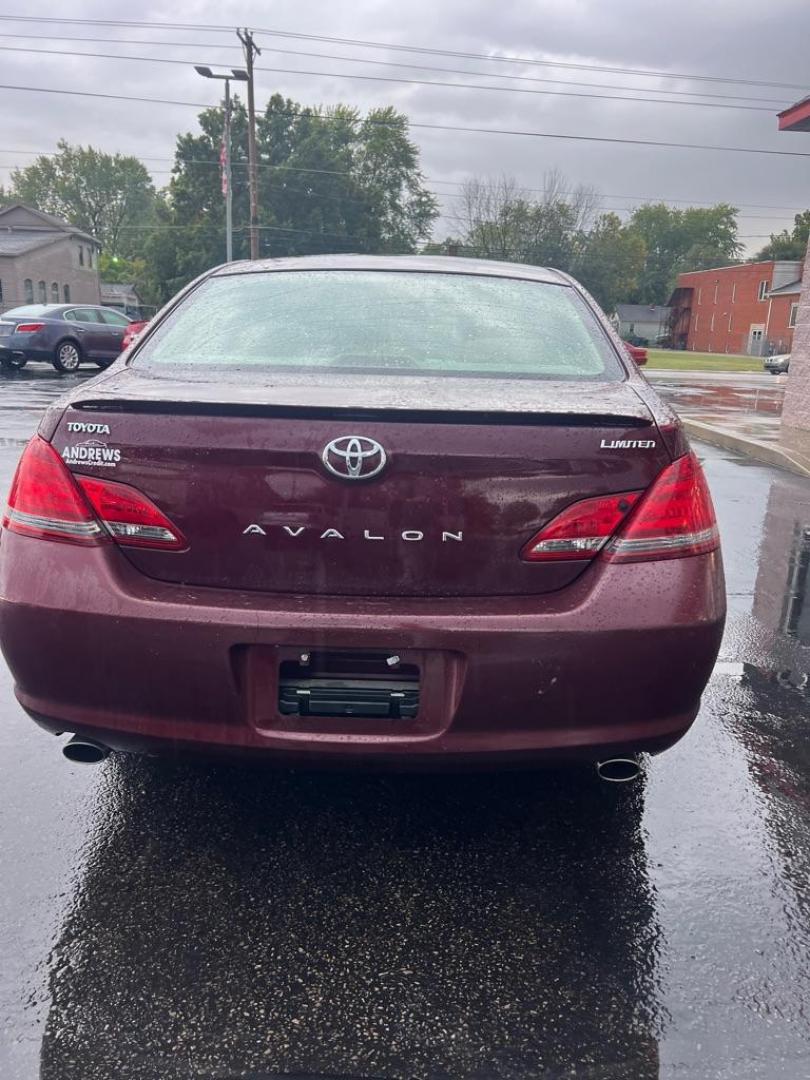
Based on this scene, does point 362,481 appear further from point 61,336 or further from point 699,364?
point 699,364

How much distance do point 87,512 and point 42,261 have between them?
64.7 meters

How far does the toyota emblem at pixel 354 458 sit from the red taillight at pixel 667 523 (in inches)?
23.2

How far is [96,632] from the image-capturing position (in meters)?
2.20

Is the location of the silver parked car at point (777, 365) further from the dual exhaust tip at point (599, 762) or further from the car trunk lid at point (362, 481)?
the car trunk lid at point (362, 481)

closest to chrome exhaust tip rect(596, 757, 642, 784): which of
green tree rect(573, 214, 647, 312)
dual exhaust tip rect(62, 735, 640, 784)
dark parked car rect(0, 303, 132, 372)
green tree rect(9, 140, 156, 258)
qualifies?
dual exhaust tip rect(62, 735, 640, 784)

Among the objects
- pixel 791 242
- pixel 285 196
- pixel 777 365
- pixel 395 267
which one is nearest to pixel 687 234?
pixel 791 242

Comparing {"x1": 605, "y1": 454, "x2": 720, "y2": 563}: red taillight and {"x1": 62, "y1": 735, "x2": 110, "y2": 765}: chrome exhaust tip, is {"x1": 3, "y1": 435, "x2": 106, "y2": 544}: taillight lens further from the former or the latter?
{"x1": 605, "y1": 454, "x2": 720, "y2": 563}: red taillight

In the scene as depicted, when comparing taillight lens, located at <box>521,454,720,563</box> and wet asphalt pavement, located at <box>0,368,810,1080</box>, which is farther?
taillight lens, located at <box>521,454,720,563</box>

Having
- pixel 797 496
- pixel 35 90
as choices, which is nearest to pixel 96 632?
pixel 797 496

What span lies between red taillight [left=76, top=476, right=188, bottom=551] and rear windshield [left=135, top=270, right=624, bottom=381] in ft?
1.92

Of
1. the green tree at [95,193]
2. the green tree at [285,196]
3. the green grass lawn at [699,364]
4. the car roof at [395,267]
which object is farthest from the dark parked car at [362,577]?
the green tree at [95,193]

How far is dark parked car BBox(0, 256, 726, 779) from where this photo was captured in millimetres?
2154

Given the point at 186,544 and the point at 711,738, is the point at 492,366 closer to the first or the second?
the point at 186,544

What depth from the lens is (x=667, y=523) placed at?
2256 mm
